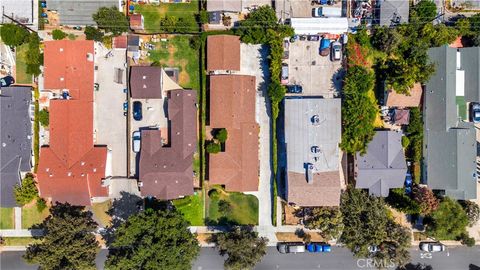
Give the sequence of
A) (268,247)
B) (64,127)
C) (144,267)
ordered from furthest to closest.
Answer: (268,247) → (64,127) → (144,267)

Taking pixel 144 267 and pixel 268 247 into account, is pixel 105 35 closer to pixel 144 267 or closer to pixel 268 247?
pixel 144 267

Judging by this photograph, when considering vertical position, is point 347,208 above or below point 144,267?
above

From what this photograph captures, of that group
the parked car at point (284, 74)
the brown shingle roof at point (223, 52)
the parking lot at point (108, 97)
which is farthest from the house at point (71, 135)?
the parked car at point (284, 74)

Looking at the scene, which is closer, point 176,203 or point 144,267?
point 144,267

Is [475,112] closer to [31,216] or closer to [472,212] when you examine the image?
[472,212]

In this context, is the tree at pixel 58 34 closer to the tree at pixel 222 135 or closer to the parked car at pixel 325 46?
the tree at pixel 222 135

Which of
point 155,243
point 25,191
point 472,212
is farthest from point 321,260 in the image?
point 25,191

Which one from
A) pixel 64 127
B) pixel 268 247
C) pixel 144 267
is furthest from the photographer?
pixel 268 247

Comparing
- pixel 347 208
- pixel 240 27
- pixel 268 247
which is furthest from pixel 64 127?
pixel 347 208
